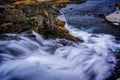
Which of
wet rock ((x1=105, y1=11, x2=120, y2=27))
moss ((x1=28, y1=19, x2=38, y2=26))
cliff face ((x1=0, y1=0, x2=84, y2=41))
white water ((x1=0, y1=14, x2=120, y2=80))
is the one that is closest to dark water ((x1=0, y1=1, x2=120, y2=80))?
white water ((x1=0, y1=14, x2=120, y2=80))

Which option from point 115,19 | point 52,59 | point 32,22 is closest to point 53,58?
point 52,59

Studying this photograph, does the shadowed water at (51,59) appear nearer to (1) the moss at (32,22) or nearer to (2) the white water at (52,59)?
(2) the white water at (52,59)

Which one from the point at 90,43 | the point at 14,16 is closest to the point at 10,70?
the point at 14,16

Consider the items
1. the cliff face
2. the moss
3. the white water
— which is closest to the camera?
the white water

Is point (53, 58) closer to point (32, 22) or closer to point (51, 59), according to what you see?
point (51, 59)

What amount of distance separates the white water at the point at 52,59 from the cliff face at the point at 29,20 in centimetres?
44

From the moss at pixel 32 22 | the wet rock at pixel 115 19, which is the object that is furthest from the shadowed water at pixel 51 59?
the wet rock at pixel 115 19

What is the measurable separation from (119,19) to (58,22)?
6374mm

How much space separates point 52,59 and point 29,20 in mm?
2665

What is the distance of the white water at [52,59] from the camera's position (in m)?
7.89

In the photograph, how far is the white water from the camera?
7887 millimetres

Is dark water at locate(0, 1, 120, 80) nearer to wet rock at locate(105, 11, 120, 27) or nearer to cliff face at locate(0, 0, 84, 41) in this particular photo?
cliff face at locate(0, 0, 84, 41)

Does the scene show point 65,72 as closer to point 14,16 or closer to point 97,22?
point 14,16

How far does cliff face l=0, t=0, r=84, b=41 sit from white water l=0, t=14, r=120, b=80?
1.45ft
